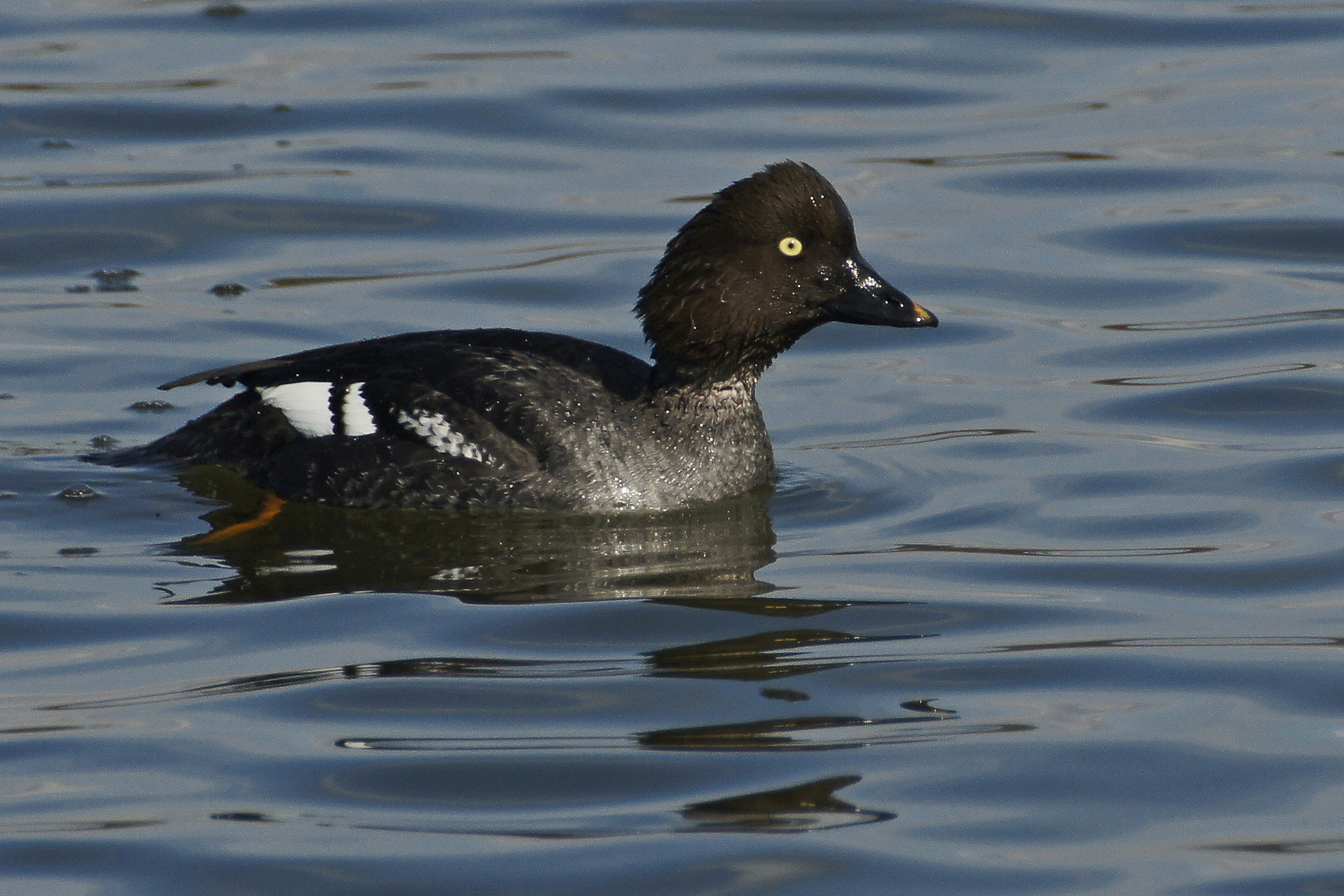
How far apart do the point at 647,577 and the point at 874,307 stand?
1571mm

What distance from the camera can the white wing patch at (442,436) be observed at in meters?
7.47

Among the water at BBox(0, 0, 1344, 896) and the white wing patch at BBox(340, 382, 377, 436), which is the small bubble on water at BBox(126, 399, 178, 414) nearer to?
the water at BBox(0, 0, 1344, 896)

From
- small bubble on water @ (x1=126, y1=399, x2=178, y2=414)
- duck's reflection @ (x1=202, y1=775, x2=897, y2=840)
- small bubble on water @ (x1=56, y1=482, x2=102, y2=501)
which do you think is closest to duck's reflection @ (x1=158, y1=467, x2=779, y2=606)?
small bubble on water @ (x1=56, y1=482, x2=102, y2=501)

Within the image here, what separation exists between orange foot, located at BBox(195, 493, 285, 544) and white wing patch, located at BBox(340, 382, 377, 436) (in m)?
0.40

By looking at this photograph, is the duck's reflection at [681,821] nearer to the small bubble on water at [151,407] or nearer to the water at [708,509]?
the water at [708,509]

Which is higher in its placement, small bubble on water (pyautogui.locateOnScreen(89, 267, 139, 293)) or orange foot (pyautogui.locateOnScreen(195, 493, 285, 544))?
small bubble on water (pyautogui.locateOnScreen(89, 267, 139, 293))

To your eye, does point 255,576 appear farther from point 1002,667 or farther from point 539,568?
point 1002,667

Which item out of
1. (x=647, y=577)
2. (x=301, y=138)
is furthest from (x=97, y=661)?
(x=301, y=138)

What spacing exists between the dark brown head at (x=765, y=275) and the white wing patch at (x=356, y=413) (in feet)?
3.87

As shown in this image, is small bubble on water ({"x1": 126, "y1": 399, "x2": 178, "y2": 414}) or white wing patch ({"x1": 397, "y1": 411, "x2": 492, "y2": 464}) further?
small bubble on water ({"x1": 126, "y1": 399, "x2": 178, "y2": 414})

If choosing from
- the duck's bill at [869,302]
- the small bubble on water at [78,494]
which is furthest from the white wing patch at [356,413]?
the duck's bill at [869,302]

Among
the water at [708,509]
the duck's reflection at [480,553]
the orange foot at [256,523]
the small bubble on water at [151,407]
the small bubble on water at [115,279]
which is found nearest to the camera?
the water at [708,509]

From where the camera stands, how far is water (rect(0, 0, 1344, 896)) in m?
4.86

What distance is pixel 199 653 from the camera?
6000mm
